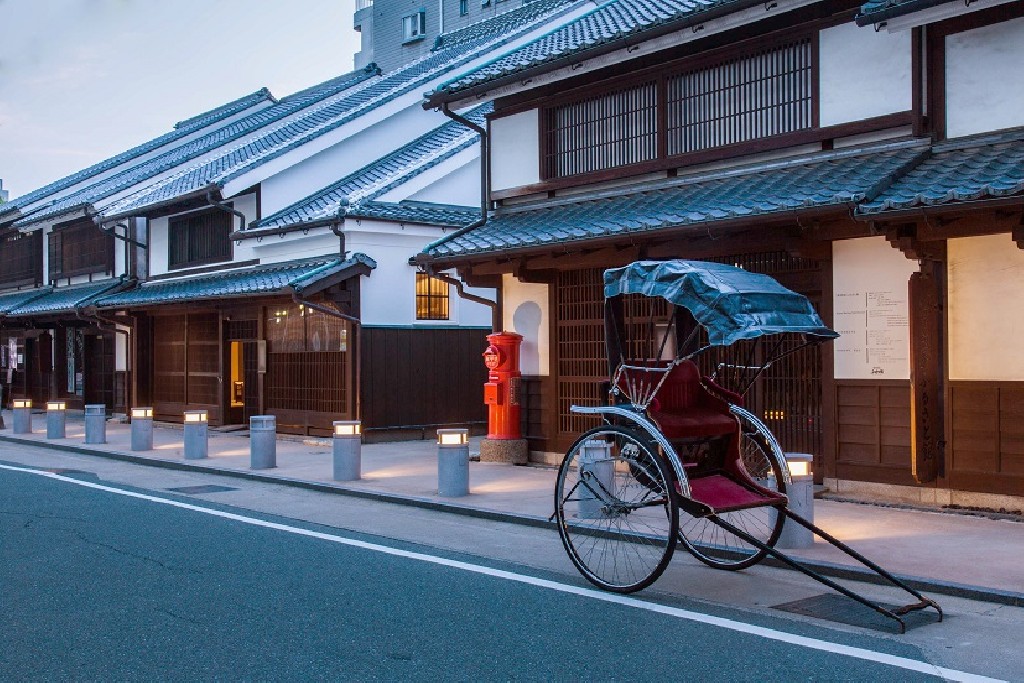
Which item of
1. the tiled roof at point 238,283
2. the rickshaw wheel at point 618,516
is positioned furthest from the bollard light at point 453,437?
the tiled roof at point 238,283

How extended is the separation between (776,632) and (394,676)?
2470 millimetres

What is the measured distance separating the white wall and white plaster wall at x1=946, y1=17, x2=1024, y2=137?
1519mm

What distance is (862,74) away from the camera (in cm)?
1133

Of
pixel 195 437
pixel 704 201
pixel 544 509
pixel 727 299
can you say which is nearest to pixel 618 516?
pixel 727 299

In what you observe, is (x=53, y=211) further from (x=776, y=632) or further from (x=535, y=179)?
(x=776, y=632)

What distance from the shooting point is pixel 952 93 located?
10.6 meters

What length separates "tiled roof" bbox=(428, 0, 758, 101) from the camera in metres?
12.6

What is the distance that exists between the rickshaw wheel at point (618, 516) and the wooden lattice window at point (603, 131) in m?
5.88

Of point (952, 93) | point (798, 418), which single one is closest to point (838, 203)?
point (952, 93)

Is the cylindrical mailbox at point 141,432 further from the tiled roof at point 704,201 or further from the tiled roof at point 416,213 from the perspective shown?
the tiled roof at point 704,201

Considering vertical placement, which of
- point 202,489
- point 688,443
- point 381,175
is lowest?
point 202,489

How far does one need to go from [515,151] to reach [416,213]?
15.8 ft

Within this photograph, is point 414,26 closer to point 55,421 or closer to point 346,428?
point 55,421

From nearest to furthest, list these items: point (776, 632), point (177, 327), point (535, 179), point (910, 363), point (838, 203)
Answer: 1. point (776, 632)
2. point (838, 203)
3. point (910, 363)
4. point (535, 179)
5. point (177, 327)
